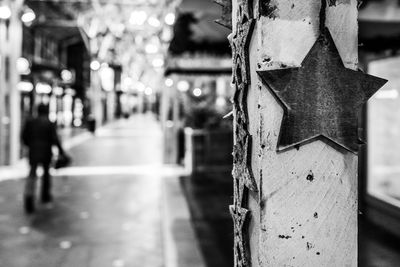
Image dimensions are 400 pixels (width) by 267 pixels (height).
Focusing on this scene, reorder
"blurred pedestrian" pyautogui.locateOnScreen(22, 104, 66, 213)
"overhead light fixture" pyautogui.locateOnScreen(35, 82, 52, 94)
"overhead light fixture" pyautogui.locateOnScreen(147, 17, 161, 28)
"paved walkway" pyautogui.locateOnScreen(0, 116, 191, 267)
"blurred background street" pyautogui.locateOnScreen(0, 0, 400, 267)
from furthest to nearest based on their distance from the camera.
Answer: "overhead light fixture" pyautogui.locateOnScreen(35, 82, 52, 94) < "overhead light fixture" pyautogui.locateOnScreen(147, 17, 161, 28) < "blurred pedestrian" pyautogui.locateOnScreen(22, 104, 66, 213) < "blurred background street" pyautogui.locateOnScreen(0, 0, 400, 267) < "paved walkway" pyautogui.locateOnScreen(0, 116, 191, 267)

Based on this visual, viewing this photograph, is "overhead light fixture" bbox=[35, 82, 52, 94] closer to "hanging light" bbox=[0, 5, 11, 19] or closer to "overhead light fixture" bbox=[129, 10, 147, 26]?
A: "overhead light fixture" bbox=[129, 10, 147, 26]

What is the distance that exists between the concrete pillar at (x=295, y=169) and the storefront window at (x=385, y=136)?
5388mm

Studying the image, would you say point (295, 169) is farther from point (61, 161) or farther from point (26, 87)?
point (26, 87)

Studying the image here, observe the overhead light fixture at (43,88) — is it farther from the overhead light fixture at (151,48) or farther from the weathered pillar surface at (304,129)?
the weathered pillar surface at (304,129)

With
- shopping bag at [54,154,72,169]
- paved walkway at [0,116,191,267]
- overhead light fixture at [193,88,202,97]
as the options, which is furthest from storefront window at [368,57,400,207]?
overhead light fixture at [193,88,202,97]

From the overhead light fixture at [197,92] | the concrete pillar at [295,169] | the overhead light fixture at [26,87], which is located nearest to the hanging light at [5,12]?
the overhead light fixture at [26,87]

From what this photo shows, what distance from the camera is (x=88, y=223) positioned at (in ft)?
20.8

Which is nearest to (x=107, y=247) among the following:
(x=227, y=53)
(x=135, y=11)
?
(x=227, y=53)

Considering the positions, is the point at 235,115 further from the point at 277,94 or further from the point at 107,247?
the point at 107,247

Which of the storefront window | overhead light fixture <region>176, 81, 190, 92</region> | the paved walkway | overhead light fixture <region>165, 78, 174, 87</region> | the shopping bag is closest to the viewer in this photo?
the paved walkway

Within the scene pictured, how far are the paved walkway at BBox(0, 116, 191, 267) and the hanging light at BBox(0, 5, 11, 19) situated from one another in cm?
445

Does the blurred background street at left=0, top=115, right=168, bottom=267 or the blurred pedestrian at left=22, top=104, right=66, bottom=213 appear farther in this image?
the blurred pedestrian at left=22, top=104, right=66, bottom=213

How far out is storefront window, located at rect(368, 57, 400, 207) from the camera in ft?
19.9

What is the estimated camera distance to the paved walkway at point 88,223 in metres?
4.84
